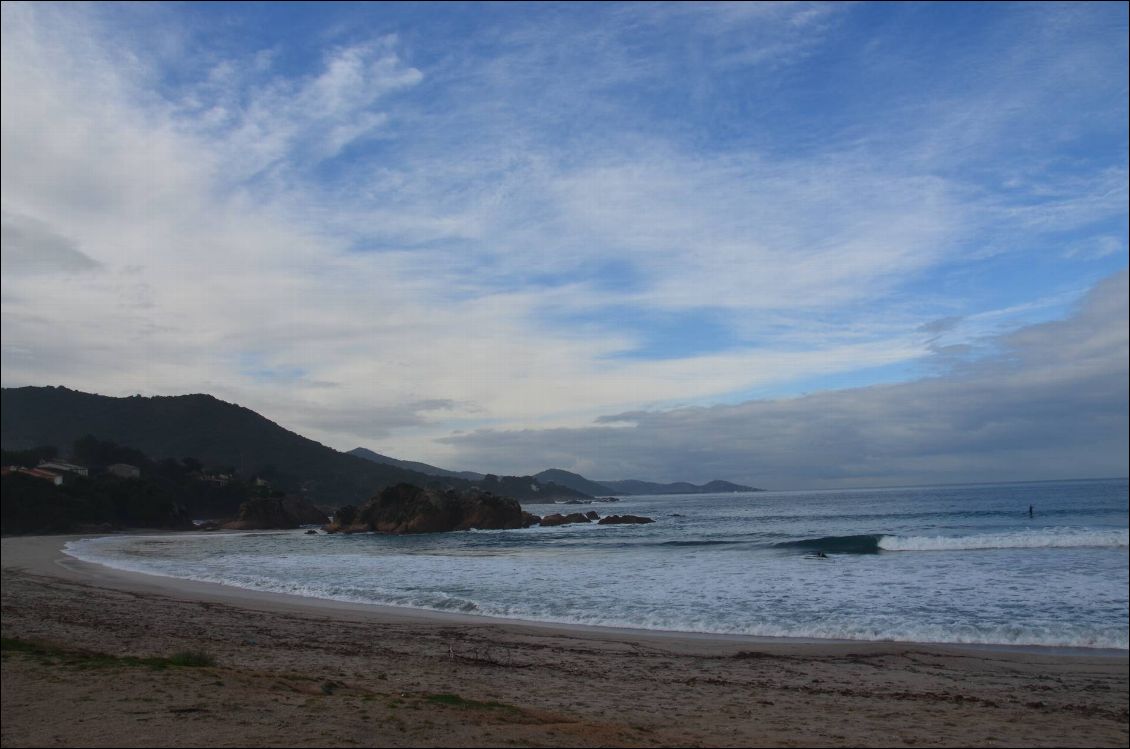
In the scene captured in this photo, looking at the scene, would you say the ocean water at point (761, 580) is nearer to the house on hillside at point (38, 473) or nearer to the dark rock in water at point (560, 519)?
the house on hillside at point (38, 473)

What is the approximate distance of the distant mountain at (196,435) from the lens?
109 m

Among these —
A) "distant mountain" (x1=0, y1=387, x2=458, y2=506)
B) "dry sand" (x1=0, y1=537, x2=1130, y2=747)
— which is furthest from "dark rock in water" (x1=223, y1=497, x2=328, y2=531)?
"dry sand" (x1=0, y1=537, x2=1130, y2=747)

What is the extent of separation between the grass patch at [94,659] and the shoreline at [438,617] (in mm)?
7107

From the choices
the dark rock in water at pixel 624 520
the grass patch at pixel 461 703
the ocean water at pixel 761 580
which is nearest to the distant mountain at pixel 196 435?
the dark rock in water at pixel 624 520

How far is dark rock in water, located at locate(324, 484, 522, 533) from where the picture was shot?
226ft

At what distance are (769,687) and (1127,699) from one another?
194 inches

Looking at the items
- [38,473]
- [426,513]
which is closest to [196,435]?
[38,473]

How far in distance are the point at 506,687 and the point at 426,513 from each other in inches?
2423

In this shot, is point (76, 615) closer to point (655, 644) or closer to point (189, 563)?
point (655, 644)

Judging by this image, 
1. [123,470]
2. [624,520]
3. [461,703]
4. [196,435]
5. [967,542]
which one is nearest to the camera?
[461,703]

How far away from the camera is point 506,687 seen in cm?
934

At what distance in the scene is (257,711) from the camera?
6.59m

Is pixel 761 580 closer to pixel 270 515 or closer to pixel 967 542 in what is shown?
pixel 967 542

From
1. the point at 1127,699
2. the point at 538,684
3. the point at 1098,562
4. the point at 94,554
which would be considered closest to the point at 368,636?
the point at 538,684
